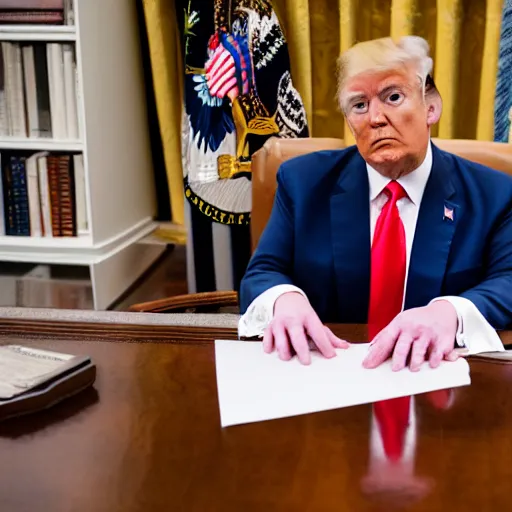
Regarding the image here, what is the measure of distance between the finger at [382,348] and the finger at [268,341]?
134 millimetres

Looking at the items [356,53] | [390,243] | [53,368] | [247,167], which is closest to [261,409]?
[53,368]

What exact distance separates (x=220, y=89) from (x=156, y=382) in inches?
59.1

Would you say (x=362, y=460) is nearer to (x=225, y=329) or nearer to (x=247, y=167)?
(x=225, y=329)

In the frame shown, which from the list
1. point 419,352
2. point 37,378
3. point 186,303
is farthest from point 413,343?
point 186,303

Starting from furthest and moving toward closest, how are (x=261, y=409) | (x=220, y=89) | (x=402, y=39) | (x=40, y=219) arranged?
(x=40, y=219), (x=220, y=89), (x=402, y=39), (x=261, y=409)

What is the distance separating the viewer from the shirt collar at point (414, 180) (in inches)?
46.8

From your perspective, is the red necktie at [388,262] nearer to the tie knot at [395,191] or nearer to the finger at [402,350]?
the tie knot at [395,191]

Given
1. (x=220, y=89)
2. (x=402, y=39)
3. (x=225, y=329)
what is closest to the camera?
(x=225, y=329)

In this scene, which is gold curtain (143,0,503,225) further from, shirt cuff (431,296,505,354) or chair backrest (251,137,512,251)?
shirt cuff (431,296,505,354)

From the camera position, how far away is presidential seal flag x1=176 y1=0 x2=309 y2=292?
7.11 ft

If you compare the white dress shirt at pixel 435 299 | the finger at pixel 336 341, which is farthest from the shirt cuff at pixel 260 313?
the finger at pixel 336 341

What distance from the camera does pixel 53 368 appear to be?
83 centimetres

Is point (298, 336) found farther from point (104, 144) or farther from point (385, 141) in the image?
point (104, 144)

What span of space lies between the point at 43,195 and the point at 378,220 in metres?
1.49
